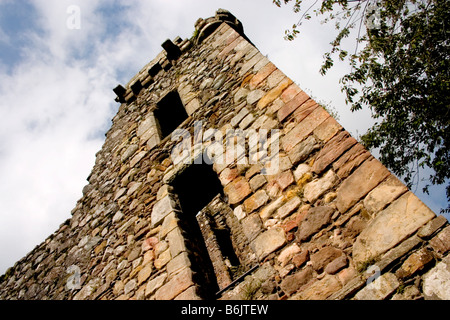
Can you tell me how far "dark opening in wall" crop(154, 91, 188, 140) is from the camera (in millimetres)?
5078

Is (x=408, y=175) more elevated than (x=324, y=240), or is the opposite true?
(x=408, y=175)

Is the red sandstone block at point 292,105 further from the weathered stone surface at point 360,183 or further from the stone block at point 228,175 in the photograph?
the weathered stone surface at point 360,183

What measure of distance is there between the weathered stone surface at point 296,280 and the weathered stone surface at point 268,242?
0.26 metres

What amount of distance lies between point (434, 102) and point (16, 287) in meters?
8.67

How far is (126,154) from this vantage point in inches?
186

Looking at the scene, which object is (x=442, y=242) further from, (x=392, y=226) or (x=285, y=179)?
(x=285, y=179)

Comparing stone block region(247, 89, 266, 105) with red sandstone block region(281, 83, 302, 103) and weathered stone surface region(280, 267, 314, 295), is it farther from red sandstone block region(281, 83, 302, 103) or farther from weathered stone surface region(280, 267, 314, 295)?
weathered stone surface region(280, 267, 314, 295)

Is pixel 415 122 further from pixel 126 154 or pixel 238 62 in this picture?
pixel 126 154

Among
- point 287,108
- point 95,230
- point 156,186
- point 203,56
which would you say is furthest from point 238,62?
point 95,230

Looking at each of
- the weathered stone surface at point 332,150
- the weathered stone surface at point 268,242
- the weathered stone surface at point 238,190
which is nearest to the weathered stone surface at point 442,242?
the weathered stone surface at point 332,150

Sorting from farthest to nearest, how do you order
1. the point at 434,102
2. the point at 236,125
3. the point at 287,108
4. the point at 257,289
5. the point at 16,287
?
the point at 434,102, the point at 16,287, the point at 236,125, the point at 287,108, the point at 257,289

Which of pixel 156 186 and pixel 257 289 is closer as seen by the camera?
pixel 257 289

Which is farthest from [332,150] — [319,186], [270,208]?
[270,208]

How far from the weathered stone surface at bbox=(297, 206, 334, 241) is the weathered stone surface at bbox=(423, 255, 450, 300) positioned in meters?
0.69
